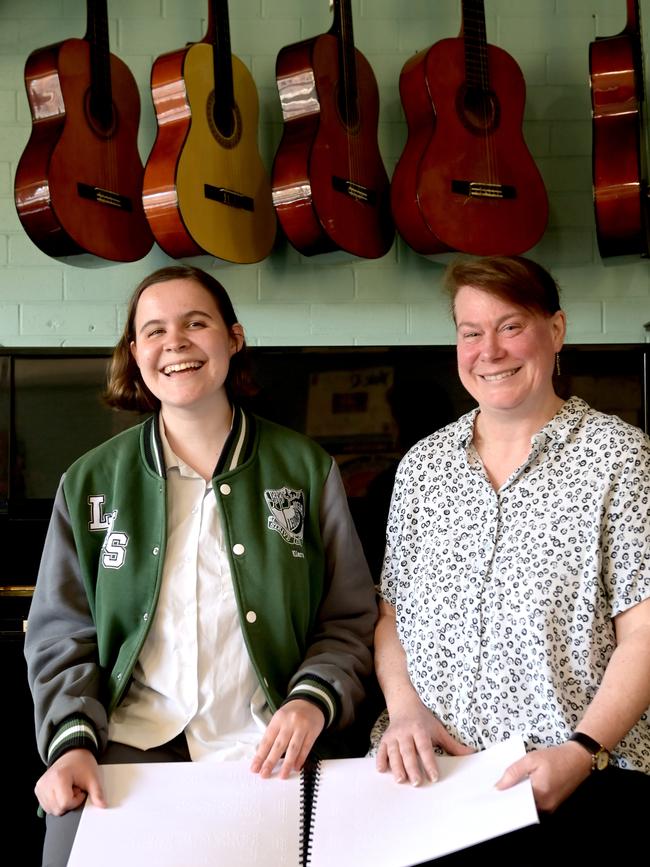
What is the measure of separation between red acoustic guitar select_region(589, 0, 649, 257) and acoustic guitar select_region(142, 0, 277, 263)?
85cm

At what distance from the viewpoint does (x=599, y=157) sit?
2408mm

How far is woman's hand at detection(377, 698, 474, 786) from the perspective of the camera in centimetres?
142

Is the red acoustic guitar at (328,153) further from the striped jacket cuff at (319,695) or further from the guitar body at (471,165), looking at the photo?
the striped jacket cuff at (319,695)

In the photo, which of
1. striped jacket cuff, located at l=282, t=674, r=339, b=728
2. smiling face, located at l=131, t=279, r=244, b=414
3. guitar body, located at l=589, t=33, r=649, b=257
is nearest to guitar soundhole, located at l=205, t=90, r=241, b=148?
smiling face, located at l=131, t=279, r=244, b=414

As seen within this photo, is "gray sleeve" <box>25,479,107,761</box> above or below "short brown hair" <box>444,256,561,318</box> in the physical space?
below

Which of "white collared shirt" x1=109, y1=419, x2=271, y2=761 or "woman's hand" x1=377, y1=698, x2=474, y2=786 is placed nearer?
"woman's hand" x1=377, y1=698, x2=474, y2=786

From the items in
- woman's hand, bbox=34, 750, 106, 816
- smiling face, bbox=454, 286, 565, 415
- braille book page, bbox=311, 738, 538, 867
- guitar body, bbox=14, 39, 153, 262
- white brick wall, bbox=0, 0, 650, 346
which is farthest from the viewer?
white brick wall, bbox=0, 0, 650, 346

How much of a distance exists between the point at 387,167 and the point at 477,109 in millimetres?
330

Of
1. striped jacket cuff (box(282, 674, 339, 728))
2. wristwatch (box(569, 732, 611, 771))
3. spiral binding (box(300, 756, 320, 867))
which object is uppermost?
striped jacket cuff (box(282, 674, 339, 728))

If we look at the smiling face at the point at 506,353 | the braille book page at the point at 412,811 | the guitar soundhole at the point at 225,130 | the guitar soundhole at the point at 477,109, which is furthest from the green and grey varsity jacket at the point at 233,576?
the guitar soundhole at the point at 477,109

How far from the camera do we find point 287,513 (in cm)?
177

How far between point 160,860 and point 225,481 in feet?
2.18

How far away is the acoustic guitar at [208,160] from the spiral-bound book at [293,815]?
1365 mm

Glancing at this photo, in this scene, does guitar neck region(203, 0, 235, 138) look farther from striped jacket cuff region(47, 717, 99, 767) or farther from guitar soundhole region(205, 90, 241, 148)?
striped jacket cuff region(47, 717, 99, 767)
